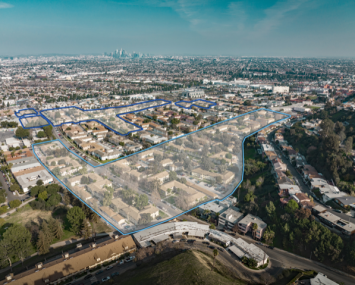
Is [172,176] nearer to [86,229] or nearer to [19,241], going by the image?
[86,229]

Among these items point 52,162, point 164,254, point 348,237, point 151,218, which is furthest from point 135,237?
point 348,237

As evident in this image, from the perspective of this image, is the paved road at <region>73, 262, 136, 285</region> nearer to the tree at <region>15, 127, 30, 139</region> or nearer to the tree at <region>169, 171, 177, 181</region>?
the tree at <region>169, 171, 177, 181</region>

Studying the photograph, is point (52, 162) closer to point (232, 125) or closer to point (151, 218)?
point (151, 218)

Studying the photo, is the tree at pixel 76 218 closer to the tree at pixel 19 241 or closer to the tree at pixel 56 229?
the tree at pixel 56 229

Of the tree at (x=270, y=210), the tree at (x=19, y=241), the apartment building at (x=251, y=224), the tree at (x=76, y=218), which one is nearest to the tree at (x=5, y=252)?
the tree at (x=19, y=241)

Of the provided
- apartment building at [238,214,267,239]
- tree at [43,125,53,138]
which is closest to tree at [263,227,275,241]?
apartment building at [238,214,267,239]

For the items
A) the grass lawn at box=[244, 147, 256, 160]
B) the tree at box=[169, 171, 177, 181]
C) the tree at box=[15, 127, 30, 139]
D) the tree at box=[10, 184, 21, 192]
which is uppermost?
the tree at box=[169, 171, 177, 181]

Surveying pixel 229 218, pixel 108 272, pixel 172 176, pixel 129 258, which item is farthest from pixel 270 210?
pixel 172 176
